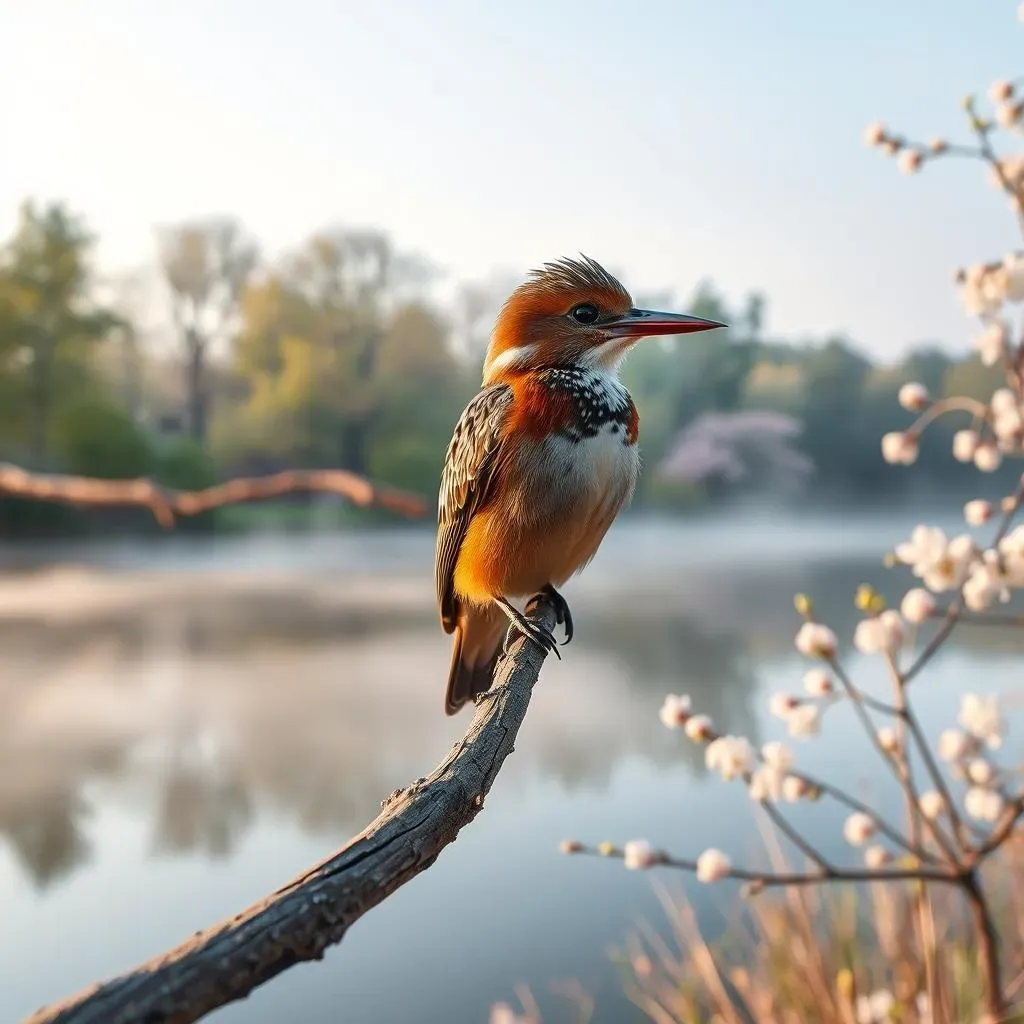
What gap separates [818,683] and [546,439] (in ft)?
1.04

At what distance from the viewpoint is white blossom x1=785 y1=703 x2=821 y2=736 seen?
815 mm

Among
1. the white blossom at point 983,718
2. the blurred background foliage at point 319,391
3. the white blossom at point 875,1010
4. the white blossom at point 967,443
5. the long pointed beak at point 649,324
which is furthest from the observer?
the blurred background foliage at point 319,391

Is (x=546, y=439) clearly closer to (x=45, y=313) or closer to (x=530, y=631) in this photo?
(x=530, y=631)

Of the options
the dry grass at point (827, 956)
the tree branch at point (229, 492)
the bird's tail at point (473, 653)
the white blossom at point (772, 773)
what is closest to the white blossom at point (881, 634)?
the white blossom at point (772, 773)

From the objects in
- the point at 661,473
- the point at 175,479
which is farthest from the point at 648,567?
the point at 175,479

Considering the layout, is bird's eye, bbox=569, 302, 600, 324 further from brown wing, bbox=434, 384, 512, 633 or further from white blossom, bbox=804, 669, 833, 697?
white blossom, bbox=804, 669, 833, 697

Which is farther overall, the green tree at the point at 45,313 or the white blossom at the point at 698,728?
the green tree at the point at 45,313

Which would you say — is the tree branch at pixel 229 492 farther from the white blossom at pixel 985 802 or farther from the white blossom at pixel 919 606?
the white blossom at pixel 985 802

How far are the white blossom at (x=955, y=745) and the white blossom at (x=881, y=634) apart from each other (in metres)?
0.08

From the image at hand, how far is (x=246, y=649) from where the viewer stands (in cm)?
314

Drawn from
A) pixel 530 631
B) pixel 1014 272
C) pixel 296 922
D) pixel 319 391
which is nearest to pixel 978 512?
pixel 1014 272

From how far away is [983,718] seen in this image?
0.81m

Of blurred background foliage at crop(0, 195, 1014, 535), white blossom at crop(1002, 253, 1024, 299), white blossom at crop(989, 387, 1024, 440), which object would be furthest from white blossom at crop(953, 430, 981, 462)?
blurred background foliage at crop(0, 195, 1014, 535)

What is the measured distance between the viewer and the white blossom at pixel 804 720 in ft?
2.67
